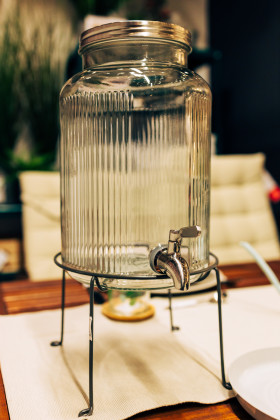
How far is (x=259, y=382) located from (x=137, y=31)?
1.64 feet

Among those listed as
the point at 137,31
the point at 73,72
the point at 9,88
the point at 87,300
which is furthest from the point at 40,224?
the point at 137,31

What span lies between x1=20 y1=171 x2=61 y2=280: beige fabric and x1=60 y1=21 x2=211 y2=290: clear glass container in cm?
96

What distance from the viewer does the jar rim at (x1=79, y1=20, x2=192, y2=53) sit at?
513mm

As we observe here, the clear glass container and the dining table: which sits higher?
the clear glass container

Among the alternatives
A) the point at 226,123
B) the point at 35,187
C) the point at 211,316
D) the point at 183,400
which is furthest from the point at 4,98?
the point at 183,400

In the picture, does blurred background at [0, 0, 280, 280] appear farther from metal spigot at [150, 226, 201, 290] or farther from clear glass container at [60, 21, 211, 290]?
metal spigot at [150, 226, 201, 290]

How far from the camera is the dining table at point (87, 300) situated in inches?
19.1

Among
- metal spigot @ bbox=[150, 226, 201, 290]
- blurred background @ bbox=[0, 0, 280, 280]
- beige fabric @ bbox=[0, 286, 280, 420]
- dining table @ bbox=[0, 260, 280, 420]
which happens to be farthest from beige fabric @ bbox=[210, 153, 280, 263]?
metal spigot @ bbox=[150, 226, 201, 290]

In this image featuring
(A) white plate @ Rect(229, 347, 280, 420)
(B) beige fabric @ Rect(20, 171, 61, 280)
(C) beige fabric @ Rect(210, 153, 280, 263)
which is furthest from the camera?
(C) beige fabric @ Rect(210, 153, 280, 263)

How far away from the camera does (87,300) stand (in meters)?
0.91

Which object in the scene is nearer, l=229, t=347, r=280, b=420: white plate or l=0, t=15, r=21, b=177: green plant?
l=229, t=347, r=280, b=420: white plate

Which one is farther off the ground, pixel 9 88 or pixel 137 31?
pixel 9 88

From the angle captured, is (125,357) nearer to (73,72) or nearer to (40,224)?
(40,224)

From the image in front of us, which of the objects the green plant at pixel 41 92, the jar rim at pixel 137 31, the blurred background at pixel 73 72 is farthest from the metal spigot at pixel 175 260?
the green plant at pixel 41 92
